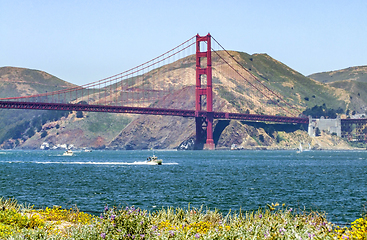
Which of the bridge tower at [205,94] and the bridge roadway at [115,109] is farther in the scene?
the bridge tower at [205,94]

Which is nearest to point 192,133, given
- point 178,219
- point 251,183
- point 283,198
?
point 251,183

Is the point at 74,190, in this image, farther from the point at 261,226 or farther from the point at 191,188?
the point at 261,226

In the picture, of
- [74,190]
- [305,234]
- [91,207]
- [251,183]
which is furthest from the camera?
[251,183]

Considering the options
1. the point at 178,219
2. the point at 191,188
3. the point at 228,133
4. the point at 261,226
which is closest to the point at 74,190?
the point at 191,188

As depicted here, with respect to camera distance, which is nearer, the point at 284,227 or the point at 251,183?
the point at 284,227

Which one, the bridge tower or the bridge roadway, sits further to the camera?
the bridge tower

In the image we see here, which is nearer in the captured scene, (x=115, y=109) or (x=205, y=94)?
(x=115, y=109)

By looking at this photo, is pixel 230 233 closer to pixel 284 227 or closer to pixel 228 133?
pixel 284 227

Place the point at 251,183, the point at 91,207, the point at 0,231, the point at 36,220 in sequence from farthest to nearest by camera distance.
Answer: the point at 251,183 < the point at 91,207 < the point at 36,220 < the point at 0,231

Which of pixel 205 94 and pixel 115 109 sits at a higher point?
pixel 205 94
